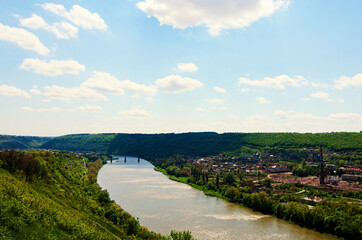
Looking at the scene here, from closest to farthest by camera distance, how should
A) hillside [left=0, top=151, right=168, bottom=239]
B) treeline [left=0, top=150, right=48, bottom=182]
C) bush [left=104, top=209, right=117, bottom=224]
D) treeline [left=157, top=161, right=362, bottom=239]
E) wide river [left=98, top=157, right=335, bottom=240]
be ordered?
hillside [left=0, top=151, right=168, bottom=239]
treeline [left=157, top=161, right=362, bottom=239]
treeline [left=0, top=150, right=48, bottom=182]
bush [left=104, top=209, right=117, bottom=224]
wide river [left=98, top=157, right=335, bottom=240]

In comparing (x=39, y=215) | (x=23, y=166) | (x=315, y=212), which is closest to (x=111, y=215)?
(x=23, y=166)

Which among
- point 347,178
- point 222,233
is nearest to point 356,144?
point 347,178

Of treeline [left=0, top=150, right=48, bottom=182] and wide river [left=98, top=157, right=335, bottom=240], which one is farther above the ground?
treeline [left=0, top=150, right=48, bottom=182]

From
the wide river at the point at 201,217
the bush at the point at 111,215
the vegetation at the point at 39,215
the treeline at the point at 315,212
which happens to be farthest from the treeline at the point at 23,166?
the treeline at the point at 315,212

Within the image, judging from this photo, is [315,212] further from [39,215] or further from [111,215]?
[39,215]

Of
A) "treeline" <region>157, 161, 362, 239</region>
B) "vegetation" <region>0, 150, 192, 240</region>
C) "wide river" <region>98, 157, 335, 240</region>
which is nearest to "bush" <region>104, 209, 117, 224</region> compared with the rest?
"vegetation" <region>0, 150, 192, 240</region>

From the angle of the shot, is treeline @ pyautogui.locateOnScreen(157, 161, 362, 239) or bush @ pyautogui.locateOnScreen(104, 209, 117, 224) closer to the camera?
treeline @ pyautogui.locateOnScreen(157, 161, 362, 239)

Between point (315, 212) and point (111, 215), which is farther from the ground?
point (111, 215)

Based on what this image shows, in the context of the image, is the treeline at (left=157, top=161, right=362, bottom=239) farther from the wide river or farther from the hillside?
the hillside

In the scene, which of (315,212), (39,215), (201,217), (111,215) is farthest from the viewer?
(201,217)
